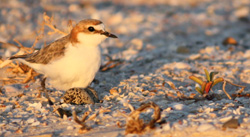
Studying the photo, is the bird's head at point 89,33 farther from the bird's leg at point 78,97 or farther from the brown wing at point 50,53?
the bird's leg at point 78,97

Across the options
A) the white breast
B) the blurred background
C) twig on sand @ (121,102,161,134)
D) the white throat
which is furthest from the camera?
the blurred background

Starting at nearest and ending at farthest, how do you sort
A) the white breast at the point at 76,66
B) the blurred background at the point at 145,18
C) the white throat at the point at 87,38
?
the white breast at the point at 76,66 < the white throat at the point at 87,38 < the blurred background at the point at 145,18

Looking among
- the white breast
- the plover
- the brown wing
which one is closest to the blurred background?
the brown wing

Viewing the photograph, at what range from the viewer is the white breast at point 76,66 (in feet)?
12.5

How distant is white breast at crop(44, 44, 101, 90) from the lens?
3809 millimetres

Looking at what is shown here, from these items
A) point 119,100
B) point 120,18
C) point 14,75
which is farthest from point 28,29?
point 119,100

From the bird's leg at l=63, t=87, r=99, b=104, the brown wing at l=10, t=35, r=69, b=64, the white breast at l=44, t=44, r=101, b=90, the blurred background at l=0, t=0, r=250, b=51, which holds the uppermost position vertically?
the blurred background at l=0, t=0, r=250, b=51

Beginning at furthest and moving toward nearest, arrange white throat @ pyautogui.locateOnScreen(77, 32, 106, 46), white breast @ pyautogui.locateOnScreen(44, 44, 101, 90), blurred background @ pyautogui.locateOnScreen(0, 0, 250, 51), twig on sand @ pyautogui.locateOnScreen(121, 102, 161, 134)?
blurred background @ pyautogui.locateOnScreen(0, 0, 250, 51), white throat @ pyautogui.locateOnScreen(77, 32, 106, 46), white breast @ pyautogui.locateOnScreen(44, 44, 101, 90), twig on sand @ pyautogui.locateOnScreen(121, 102, 161, 134)

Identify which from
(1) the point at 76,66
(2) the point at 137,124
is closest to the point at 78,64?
(1) the point at 76,66

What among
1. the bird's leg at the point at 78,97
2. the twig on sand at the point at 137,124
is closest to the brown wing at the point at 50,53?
the bird's leg at the point at 78,97

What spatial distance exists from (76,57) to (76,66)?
4.0 inches

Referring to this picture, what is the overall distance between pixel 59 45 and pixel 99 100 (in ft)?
2.68

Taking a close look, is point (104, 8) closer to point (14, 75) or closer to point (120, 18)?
point (120, 18)

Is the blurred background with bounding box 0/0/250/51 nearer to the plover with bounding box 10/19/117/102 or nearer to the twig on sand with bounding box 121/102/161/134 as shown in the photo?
the plover with bounding box 10/19/117/102
